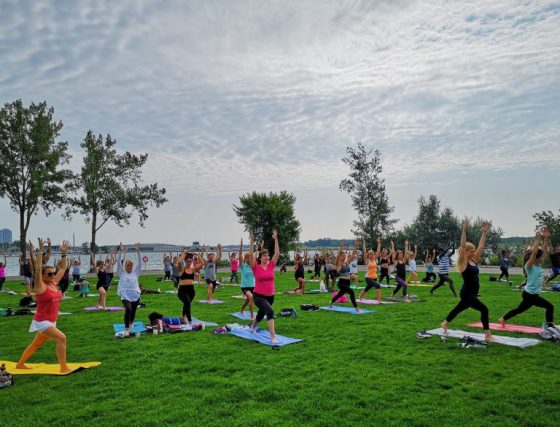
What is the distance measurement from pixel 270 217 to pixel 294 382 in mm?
44831

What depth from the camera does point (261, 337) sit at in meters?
9.98

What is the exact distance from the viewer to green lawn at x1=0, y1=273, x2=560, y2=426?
5.44 m

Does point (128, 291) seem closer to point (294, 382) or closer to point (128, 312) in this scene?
point (128, 312)

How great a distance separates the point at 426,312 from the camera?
13.3 metres

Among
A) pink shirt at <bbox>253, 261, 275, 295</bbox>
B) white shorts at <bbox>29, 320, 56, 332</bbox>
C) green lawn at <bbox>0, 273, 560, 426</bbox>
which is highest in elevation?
pink shirt at <bbox>253, 261, 275, 295</bbox>

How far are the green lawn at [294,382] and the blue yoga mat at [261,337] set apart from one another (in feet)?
0.84

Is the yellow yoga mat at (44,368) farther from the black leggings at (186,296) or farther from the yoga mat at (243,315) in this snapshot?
the yoga mat at (243,315)

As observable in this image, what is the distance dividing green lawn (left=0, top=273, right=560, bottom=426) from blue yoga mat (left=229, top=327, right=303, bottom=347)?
26 centimetres

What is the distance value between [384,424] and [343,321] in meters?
6.94

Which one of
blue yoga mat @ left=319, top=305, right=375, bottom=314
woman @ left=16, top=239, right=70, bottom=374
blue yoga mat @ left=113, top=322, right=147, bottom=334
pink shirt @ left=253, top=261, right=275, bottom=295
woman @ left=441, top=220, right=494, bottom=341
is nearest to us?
woman @ left=16, top=239, right=70, bottom=374

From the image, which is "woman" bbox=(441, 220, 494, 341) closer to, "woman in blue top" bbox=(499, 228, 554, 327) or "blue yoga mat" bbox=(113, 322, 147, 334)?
"woman in blue top" bbox=(499, 228, 554, 327)

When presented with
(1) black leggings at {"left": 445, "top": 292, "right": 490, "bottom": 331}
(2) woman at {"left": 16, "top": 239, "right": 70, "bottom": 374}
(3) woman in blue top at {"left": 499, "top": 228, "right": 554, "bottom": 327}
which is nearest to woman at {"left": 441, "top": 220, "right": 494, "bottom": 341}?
(1) black leggings at {"left": 445, "top": 292, "right": 490, "bottom": 331}

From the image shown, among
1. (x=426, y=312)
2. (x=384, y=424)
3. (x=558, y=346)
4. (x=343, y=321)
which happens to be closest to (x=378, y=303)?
(x=426, y=312)

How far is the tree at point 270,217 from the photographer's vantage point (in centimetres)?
5112
